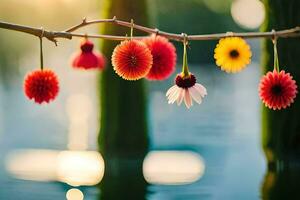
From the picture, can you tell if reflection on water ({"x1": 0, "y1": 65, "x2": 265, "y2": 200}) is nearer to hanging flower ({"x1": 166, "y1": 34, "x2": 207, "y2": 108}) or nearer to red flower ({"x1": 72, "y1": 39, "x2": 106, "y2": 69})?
red flower ({"x1": 72, "y1": 39, "x2": 106, "y2": 69})

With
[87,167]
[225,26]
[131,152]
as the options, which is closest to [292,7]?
[131,152]

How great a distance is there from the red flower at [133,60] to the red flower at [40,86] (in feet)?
0.39

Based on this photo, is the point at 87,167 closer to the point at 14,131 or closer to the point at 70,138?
the point at 70,138

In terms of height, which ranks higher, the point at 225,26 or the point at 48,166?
the point at 225,26

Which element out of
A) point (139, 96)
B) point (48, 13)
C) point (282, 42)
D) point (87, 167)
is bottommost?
point (87, 167)

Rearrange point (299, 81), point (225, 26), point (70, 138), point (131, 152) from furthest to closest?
point (225, 26)
point (70, 138)
point (131, 152)
point (299, 81)

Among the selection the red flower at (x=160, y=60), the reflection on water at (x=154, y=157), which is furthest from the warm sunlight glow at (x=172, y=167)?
the red flower at (x=160, y=60)

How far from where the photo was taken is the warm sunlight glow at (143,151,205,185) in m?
2.75

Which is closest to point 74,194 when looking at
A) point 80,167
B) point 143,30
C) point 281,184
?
point 80,167

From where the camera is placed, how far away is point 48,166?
3090 millimetres

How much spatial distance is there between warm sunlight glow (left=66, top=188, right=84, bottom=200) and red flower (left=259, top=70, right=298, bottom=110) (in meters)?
1.56

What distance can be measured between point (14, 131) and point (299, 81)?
88.7 inches

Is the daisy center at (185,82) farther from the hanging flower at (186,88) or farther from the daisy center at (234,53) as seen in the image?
the daisy center at (234,53)

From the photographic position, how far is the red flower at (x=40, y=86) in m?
0.91
